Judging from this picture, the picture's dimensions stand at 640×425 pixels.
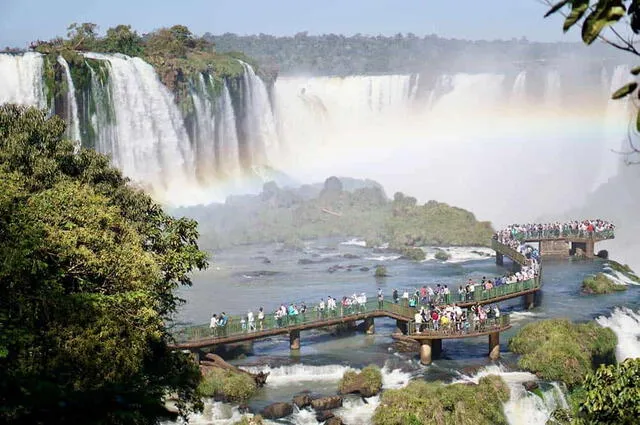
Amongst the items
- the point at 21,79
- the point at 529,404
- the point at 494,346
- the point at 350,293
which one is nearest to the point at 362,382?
the point at 529,404

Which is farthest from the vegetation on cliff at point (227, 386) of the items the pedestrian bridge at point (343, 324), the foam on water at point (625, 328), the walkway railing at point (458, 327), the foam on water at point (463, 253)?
the foam on water at point (463, 253)

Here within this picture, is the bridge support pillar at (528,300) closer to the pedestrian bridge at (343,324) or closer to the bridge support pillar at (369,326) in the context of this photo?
the pedestrian bridge at (343,324)

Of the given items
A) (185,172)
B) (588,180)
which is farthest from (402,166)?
(185,172)

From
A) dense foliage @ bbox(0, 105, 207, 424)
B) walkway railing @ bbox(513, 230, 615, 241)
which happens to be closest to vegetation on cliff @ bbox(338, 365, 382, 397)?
dense foliage @ bbox(0, 105, 207, 424)

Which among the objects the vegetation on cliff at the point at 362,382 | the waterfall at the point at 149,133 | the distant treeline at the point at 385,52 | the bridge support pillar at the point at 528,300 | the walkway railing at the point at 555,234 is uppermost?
the distant treeline at the point at 385,52

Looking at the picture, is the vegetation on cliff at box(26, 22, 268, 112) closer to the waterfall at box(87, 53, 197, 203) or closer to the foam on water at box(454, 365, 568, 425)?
the waterfall at box(87, 53, 197, 203)

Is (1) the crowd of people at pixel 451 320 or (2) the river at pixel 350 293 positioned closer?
(2) the river at pixel 350 293

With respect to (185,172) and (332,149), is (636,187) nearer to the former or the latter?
(332,149)
